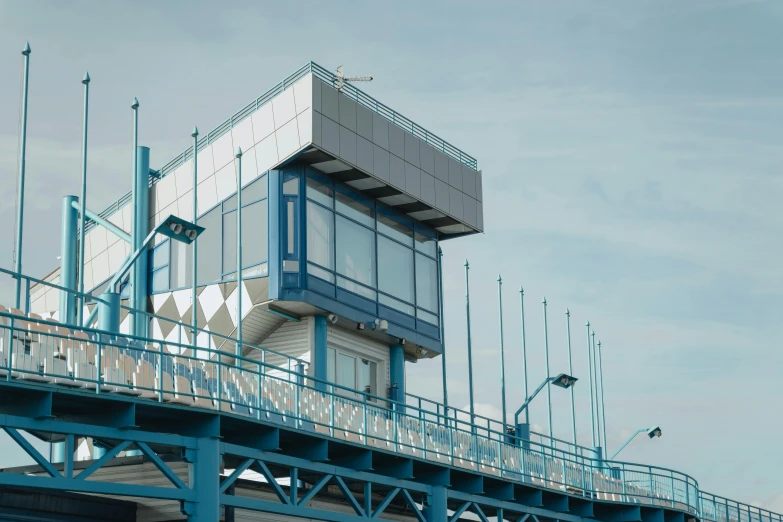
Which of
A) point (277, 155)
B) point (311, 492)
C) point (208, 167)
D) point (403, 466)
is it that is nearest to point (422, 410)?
point (403, 466)

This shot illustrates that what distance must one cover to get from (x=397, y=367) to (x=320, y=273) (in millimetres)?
4756

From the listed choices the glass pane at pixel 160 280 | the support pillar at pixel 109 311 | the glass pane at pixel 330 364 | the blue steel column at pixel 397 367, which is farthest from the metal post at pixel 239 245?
the support pillar at pixel 109 311

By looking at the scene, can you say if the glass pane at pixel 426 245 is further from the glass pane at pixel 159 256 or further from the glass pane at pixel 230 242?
the glass pane at pixel 159 256

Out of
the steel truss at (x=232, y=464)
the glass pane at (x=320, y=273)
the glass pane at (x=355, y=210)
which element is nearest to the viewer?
the steel truss at (x=232, y=464)

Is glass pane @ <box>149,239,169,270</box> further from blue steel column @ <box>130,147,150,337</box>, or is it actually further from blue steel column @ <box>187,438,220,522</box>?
blue steel column @ <box>187,438,220,522</box>

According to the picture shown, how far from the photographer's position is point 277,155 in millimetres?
33812

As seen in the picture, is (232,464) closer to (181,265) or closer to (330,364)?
(330,364)

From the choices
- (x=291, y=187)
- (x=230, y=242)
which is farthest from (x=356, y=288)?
(x=230, y=242)

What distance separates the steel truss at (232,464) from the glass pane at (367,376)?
4.31 meters

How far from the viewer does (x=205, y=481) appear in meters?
22.3

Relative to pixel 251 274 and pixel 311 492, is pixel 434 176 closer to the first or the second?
pixel 251 274

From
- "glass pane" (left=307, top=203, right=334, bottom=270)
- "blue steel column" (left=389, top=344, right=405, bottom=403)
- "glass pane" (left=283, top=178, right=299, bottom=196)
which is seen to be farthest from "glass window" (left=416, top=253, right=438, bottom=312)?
"glass pane" (left=283, top=178, right=299, bottom=196)

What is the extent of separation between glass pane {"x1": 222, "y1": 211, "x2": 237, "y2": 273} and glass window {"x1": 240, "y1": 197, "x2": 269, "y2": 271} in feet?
1.33

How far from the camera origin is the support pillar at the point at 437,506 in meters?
29.9
